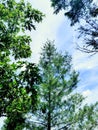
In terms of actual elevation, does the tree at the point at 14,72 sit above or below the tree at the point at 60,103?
below

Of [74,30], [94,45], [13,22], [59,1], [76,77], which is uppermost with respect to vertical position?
[76,77]

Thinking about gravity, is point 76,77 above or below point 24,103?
above

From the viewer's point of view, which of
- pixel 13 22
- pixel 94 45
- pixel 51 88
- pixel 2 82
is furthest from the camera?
pixel 51 88

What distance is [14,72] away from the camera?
22.6 ft

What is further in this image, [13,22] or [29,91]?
[13,22]

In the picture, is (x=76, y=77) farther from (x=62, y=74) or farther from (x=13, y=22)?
(x=13, y=22)

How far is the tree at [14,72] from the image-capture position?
21.8 ft

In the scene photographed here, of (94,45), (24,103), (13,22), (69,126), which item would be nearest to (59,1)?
(94,45)

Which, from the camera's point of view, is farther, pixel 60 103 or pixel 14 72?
pixel 60 103

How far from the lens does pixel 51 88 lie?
64.8 feet

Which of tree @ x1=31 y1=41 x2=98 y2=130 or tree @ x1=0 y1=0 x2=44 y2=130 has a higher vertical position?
tree @ x1=31 y1=41 x2=98 y2=130

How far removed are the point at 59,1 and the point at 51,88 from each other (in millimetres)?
8203

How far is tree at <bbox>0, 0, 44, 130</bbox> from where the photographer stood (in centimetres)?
665

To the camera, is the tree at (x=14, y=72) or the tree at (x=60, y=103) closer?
the tree at (x=14, y=72)
